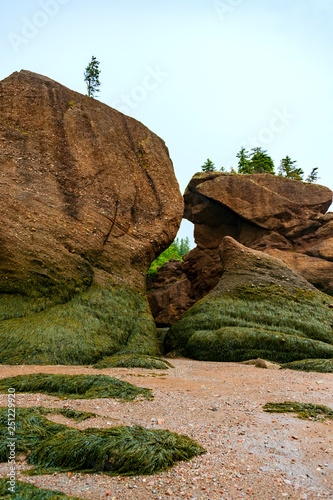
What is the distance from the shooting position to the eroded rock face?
22.1 m

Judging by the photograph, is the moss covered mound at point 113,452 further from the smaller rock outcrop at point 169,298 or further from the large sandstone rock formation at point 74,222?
the smaller rock outcrop at point 169,298

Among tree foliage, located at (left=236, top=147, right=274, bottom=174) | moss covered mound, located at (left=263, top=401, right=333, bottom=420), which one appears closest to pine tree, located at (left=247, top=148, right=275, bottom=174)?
tree foliage, located at (left=236, top=147, right=274, bottom=174)

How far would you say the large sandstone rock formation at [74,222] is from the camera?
9805mm

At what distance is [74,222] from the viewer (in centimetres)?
1183

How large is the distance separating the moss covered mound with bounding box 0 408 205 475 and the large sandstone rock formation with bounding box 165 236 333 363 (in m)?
7.54

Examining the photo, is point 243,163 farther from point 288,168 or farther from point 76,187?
point 76,187

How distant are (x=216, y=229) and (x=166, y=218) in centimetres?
1187

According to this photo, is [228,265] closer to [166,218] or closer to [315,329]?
[166,218]

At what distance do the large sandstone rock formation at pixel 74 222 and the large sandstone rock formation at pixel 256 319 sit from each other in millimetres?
1834

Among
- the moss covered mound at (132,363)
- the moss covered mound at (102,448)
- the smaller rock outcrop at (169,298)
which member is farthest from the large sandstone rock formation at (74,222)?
the smaller rock outcrop at (169,298)

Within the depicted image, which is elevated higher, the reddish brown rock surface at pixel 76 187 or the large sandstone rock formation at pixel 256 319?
the reddish brown rock surface at pixel 76 187

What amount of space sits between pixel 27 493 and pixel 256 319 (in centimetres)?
1043

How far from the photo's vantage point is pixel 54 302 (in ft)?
33.9

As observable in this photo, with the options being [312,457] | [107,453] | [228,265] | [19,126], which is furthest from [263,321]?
[19,126]
